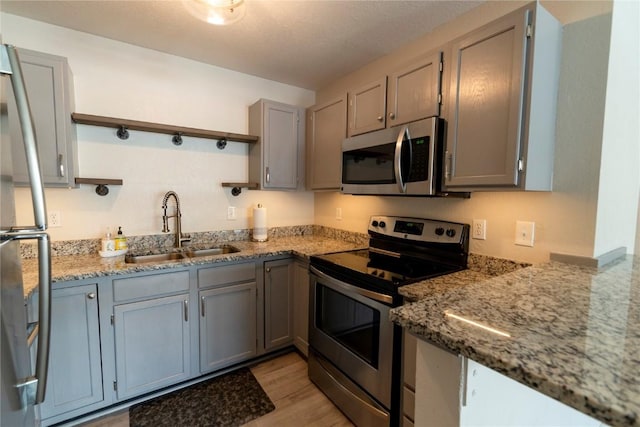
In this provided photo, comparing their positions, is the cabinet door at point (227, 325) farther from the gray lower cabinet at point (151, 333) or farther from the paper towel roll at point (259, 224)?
the paper towel roll at point (259, 224)

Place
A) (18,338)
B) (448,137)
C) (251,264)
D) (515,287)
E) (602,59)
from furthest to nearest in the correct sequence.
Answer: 1. (251,264)
2. (448,137)
3. (602,59)
4. (515,287)
5. (18,338)

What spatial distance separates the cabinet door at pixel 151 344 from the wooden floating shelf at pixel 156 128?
1205 mm

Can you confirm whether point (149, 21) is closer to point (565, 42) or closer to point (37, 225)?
point (37, 225)

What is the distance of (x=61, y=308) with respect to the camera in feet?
5.16

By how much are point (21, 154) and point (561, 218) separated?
2825 mm

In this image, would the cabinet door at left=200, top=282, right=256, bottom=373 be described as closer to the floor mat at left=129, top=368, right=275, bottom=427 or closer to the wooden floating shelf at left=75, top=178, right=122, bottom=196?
the floor mat at left=129, top=368, right=275, bottom=427

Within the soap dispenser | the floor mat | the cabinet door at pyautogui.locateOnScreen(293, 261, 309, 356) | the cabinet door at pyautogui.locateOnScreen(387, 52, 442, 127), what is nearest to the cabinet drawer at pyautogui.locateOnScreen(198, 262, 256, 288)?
the cabinet door at pyautogui.locateOnScreen(293, 261, 309, 356)

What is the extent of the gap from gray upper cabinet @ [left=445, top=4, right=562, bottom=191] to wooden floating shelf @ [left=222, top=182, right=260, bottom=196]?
167 cm

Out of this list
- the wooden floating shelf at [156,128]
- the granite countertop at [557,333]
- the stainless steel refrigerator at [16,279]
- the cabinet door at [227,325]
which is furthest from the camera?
the cabinet door at [227,325]

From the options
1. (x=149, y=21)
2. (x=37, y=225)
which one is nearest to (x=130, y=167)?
(x=149, y=21)

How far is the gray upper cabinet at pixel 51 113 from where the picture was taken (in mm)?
1672

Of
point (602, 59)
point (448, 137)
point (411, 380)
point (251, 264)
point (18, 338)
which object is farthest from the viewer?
point (251, 264)

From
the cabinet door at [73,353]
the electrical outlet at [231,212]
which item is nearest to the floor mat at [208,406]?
the cabinet door at [73,353]

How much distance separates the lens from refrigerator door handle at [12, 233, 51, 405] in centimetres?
80
